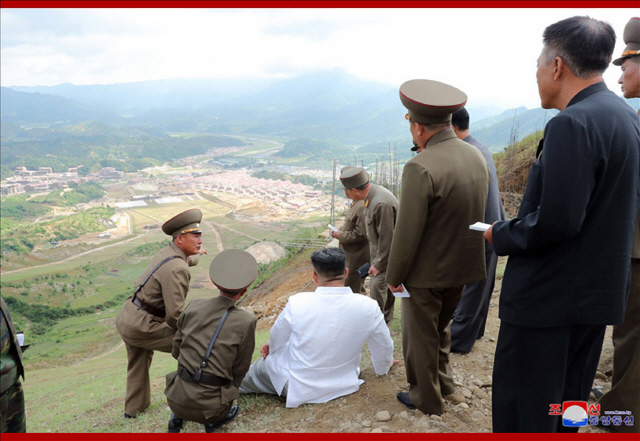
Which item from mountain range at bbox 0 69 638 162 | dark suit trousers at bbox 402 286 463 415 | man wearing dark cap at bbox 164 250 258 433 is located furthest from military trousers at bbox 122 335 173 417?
mountain range at bbox 0 69 638 162

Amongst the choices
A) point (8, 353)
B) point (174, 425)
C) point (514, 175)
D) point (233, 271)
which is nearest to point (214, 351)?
→ point (233, 271)

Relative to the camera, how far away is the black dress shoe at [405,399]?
2742 mm

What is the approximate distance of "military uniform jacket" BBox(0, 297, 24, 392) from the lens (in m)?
2.12

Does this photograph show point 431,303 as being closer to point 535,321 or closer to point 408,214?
point 408,214

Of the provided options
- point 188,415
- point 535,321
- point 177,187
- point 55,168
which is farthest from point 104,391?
point 55,168

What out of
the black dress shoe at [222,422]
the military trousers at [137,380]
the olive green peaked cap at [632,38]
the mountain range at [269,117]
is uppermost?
the olive green peaked cap at [632,38]

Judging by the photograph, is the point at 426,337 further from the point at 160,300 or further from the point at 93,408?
the point at 93,408

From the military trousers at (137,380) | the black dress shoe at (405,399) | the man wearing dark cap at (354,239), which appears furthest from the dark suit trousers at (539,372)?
the man wearing dark cap at (354,239)

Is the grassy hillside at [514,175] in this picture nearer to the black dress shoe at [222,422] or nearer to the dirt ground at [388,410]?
the dirt ground at [388,410]

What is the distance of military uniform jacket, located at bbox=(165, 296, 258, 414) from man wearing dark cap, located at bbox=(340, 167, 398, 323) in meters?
1.35

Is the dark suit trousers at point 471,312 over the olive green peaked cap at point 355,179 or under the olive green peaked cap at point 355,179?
under

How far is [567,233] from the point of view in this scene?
Result: 5.33ft

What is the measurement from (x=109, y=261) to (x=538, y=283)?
42.1m

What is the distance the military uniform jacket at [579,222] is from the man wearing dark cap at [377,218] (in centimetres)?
204
